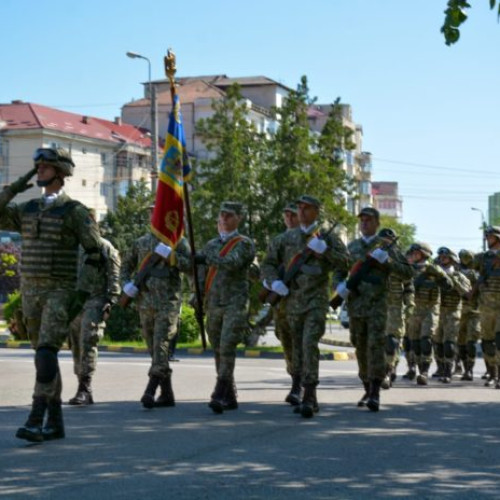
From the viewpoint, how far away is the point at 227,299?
12969 millimetres

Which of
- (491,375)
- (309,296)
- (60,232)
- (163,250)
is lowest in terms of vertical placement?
(491,375)

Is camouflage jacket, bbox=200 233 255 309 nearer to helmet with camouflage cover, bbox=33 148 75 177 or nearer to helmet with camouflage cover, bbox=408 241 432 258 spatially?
helmet with camouflage cover, bbox=33 148 75 177

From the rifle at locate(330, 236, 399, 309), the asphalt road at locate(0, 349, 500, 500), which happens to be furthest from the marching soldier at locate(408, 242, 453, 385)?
the rifle at locate(330, 236, 399, 309)

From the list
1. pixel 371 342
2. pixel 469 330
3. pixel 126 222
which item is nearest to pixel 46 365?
pixel 371 342

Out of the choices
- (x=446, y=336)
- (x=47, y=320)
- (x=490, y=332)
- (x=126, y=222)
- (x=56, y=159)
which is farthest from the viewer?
(x=126, y=222)

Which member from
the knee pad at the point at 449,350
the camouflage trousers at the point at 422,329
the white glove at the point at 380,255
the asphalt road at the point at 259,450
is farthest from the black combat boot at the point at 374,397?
the knee pad at the point at 449,350

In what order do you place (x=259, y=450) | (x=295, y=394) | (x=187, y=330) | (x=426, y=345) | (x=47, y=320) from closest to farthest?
(x=259, y=450), (x=47, y=320), (x=295, y=394), (x=426, y=345), (x=187, y=330)

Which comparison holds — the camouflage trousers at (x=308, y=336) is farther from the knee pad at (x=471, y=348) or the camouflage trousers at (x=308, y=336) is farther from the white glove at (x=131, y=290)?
the knee pad at (x=471, y=348)

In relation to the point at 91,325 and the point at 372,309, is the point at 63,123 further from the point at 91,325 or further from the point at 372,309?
the point at 372,309

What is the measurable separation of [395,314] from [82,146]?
256 feet

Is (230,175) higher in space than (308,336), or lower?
higher

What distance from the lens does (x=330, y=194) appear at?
32125mm

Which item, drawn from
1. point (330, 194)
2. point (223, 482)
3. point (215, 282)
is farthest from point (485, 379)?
point (330, 194)

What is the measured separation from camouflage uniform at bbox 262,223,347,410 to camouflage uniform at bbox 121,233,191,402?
942 mm
